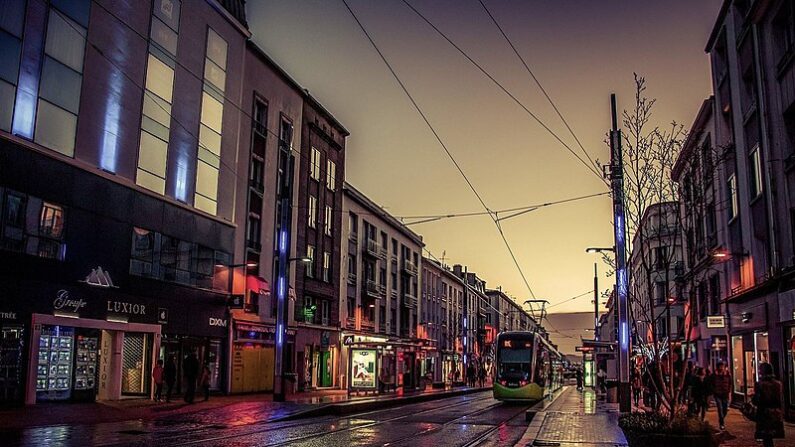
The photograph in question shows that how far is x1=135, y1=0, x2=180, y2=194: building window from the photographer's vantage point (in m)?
30.1

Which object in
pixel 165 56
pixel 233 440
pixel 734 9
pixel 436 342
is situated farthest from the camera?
pixel 436 342

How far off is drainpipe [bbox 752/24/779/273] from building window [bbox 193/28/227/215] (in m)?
22.5

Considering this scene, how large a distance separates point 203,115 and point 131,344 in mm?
10927

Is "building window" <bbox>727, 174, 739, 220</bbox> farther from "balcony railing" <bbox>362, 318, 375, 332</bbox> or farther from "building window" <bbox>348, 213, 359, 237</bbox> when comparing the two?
"balcony railing" <bbox>362, 318, 375, 332</bbox>

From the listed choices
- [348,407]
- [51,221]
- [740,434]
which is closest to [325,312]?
[348,407]

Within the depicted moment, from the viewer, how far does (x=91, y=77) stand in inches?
1060

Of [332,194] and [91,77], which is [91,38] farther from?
[332,194]

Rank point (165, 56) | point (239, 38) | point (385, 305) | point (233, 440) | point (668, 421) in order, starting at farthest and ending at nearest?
point (385, 305), point (239, 38), point (165, 56), point (233, 440), point (668, 421)

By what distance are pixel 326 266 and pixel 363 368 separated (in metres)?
12.4

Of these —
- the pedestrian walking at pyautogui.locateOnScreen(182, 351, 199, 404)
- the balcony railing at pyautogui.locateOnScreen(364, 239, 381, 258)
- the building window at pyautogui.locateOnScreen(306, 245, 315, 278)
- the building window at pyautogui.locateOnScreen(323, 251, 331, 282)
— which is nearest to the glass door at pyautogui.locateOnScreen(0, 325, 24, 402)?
the pedestrian walking at pyautogui.locateOnScreen(182, 351, 199, 404)

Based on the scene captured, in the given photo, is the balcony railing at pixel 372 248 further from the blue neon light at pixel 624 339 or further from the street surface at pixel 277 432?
the blue neon light at pixel 624 339

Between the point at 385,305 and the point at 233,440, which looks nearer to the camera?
the point at 233,440

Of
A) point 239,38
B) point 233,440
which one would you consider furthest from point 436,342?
point 233,440

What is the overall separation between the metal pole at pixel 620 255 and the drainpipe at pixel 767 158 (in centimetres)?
541
